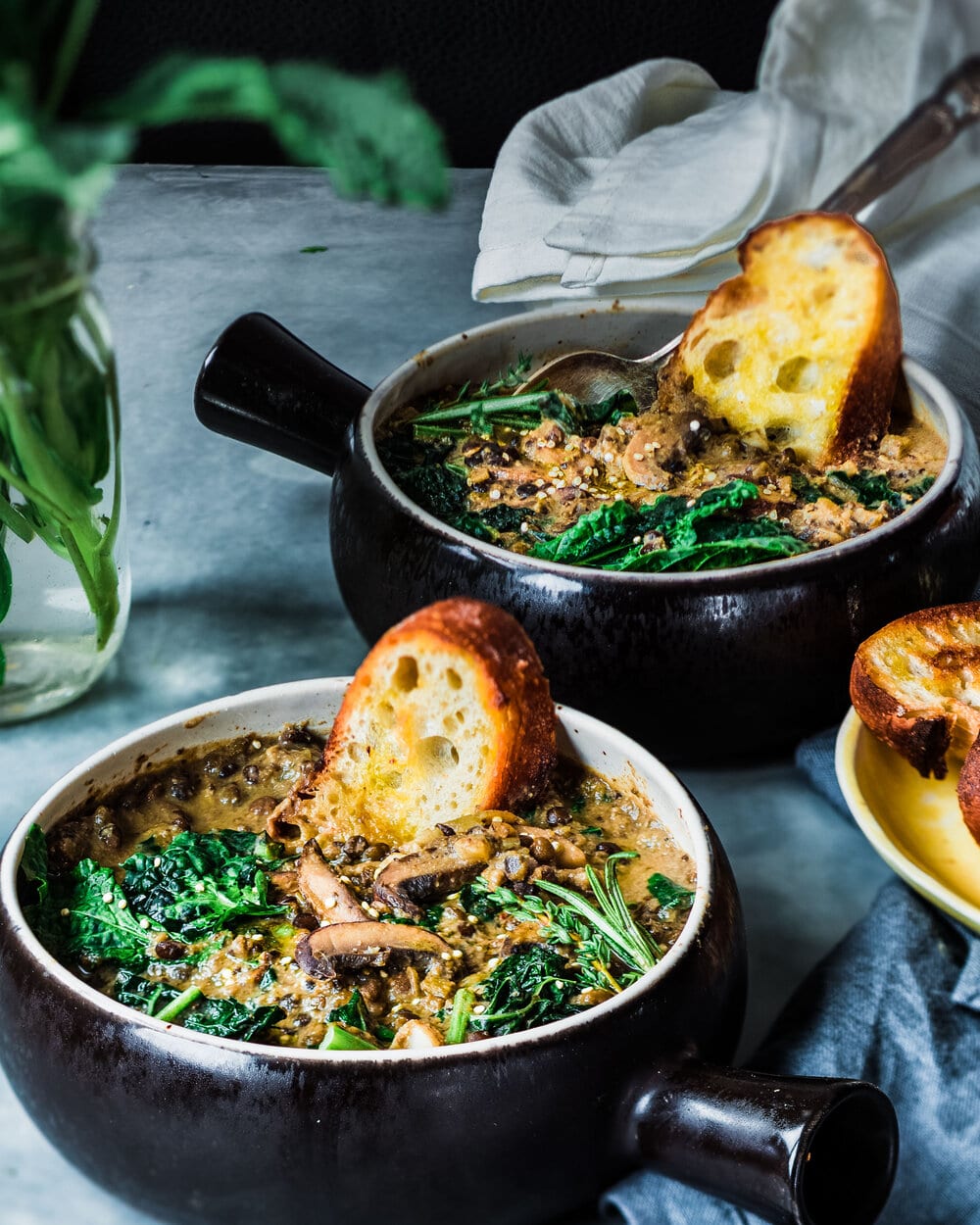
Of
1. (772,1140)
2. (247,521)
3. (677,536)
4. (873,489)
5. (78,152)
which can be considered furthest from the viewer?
(247,521)

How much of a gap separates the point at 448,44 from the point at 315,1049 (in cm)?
295

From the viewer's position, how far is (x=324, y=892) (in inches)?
45.9

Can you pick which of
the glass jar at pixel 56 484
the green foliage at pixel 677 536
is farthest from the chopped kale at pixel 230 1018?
the green foliage at pixel 677 536

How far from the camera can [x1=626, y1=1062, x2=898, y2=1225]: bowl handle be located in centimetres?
97

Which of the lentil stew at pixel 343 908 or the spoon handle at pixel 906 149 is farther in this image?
the spoon handle at pixel 906 149

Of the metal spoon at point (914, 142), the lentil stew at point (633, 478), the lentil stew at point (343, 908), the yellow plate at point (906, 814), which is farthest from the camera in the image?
the metal spoon at point (914, 142)

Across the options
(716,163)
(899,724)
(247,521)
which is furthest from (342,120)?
(716,163)

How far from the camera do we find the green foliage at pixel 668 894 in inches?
46.0

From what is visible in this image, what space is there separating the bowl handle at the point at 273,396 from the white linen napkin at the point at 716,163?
22.5 inches

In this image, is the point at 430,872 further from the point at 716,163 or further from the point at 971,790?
the point at 716,163

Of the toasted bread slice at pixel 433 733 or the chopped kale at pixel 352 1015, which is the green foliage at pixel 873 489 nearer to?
the toasted bread slice at pixel 433 733

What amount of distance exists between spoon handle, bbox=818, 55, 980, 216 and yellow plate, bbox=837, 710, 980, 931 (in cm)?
97

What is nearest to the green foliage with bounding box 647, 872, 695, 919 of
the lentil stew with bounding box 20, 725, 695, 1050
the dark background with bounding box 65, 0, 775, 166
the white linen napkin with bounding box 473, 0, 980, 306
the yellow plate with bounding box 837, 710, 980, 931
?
the lentil stew with bounding box 20, 725, 695, 1050

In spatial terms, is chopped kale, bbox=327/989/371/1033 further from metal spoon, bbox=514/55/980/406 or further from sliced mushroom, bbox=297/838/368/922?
metal spoon, bbox=514/55/980/406
